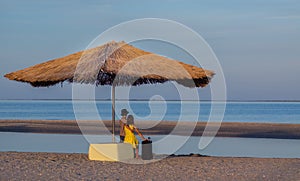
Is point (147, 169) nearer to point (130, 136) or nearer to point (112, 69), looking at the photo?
point (130, 136)

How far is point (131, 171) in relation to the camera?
1130 centimetres

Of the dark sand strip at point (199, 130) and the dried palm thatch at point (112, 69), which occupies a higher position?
the dried palm thatch at point (112, 69)

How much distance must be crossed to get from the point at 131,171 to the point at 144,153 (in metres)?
1.76

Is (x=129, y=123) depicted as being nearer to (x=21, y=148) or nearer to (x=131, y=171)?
(x=131, y=171)

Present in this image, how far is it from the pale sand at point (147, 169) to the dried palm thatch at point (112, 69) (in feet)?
5.45

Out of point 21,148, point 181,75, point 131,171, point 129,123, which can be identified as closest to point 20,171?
point 131,171

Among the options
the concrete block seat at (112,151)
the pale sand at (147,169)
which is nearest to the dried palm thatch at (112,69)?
the concrete block seat at (112,151)

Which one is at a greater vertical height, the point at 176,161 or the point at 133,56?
the point at 133,56

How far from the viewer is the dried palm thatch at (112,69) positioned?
1248cm

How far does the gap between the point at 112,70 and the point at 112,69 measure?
3 cm

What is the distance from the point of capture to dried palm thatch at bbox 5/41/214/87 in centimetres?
1248

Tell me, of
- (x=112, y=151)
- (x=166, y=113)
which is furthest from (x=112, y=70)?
(x=166, y=113)

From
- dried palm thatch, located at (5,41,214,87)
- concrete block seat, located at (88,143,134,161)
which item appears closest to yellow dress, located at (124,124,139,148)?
concrete block seat, located at (88,143,134,161)

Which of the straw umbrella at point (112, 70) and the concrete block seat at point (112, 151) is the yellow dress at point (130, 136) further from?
the straw umbrella at point (112, 70)
